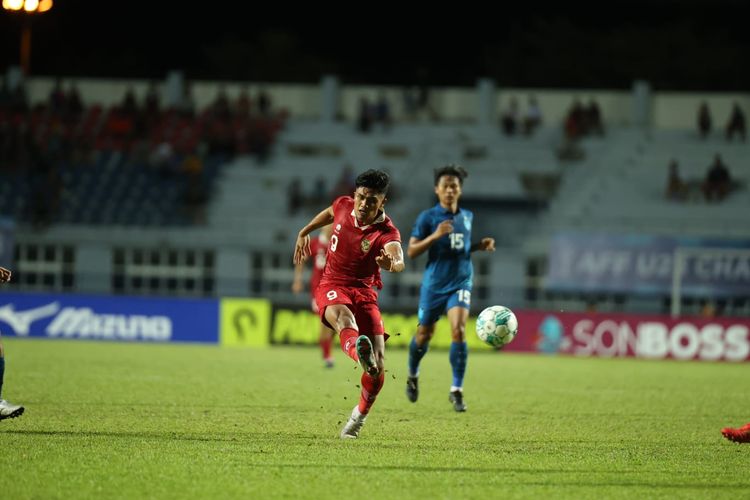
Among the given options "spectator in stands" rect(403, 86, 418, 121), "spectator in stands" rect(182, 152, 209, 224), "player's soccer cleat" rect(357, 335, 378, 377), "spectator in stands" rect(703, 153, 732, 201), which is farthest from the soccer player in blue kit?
"spectator in stands" rect(403, 86, 418, 121)

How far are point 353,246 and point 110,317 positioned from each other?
62.8 ft

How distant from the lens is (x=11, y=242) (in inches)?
1324

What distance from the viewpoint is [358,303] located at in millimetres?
9828

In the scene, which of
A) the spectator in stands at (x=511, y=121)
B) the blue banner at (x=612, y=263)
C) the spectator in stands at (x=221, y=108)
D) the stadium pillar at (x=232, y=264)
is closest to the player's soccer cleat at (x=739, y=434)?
the blue banner at (x=612, y=263)

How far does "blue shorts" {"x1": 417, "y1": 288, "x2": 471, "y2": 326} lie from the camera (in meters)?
12.9

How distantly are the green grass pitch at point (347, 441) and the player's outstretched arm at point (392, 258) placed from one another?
1437 millimetres

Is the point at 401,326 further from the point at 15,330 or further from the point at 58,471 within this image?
the point at 58,471

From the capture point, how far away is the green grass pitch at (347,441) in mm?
7406

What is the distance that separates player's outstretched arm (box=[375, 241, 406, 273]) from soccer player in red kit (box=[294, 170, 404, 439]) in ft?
0.04

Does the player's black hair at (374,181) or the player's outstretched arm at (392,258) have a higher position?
the player's black hair at (374,181)

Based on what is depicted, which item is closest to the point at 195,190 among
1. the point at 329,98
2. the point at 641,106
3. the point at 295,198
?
the point at 295,198

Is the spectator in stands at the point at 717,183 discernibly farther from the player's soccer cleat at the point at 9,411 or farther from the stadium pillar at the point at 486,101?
the player's soccer cleat at the point at 9,411

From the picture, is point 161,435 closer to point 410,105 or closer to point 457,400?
point 457,400

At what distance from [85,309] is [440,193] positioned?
16928mm
